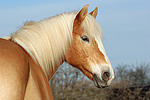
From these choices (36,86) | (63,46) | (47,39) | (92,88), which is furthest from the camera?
(92,88)

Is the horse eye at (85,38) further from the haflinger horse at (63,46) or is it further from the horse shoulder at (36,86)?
the horse shoulder at (36,86)

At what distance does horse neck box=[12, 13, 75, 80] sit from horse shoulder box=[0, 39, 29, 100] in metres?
0.72

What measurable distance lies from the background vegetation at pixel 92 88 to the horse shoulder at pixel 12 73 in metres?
6.44

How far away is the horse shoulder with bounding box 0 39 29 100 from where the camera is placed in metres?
2.46

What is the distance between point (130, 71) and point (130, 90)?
7.00 feet

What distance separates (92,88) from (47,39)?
6.92 metres

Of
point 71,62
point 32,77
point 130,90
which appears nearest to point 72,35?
point 71,62

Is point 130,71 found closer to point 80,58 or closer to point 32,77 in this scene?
point 80,58

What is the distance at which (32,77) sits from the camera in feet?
9.16

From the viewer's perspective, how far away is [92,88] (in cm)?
1026

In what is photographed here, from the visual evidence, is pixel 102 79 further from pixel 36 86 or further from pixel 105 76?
pixel 36 86

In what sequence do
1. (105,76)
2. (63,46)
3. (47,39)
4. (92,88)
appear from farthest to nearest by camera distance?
(92,88)
(105,76)
(63,46)
(47,39)

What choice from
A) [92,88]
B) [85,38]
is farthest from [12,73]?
[92,88]

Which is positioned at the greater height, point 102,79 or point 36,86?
point 36,86
